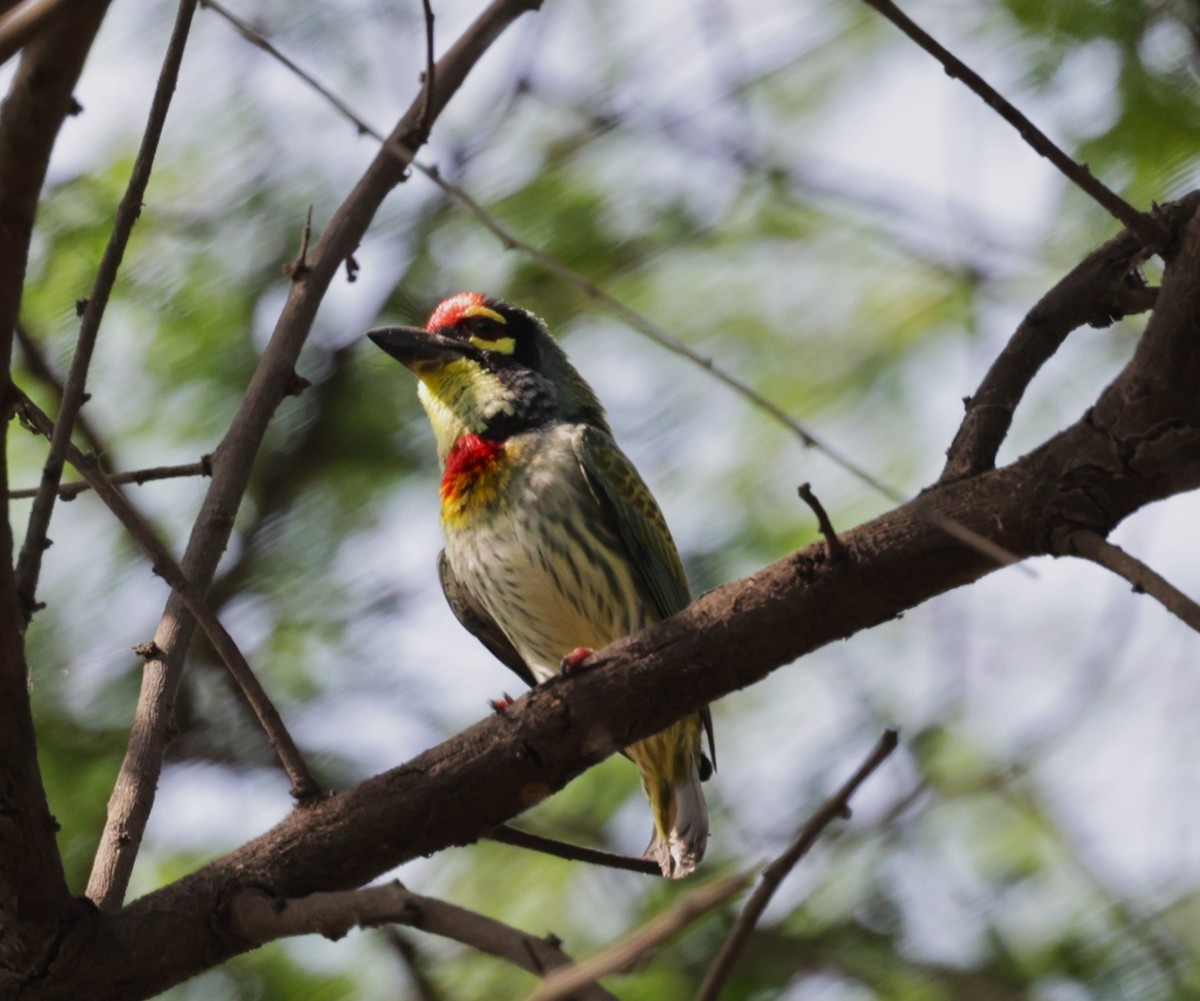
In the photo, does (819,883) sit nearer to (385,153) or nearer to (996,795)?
(996,795)

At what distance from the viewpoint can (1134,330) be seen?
546 cm

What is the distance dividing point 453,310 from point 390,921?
3.00m

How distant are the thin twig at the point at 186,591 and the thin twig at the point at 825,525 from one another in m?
0.94

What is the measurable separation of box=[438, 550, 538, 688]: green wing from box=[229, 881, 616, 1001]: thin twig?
1896 mm

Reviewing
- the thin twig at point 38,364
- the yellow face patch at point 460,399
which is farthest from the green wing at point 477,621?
the thin twig at point 38,364

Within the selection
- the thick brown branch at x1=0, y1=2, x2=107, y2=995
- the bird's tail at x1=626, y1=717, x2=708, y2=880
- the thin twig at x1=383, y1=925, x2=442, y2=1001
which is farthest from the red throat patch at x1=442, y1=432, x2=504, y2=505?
the thick brown branch at x1=0, y1=2, x2=107, y2=995

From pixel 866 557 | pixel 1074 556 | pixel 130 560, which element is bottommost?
pixel 1074 556

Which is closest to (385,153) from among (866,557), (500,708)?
(500,708)

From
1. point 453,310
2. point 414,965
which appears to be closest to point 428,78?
point 453,310

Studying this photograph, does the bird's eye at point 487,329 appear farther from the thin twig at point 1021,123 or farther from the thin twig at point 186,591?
the thin twig at point 1021,123

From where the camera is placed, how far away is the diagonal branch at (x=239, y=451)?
2.77 meters

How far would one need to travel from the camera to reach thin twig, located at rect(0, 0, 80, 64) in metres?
1.33

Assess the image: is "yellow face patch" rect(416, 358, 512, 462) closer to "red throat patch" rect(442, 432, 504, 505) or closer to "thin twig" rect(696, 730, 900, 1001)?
"red throat patch" rect(442, 432, 504, 505)

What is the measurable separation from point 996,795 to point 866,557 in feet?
8.58
